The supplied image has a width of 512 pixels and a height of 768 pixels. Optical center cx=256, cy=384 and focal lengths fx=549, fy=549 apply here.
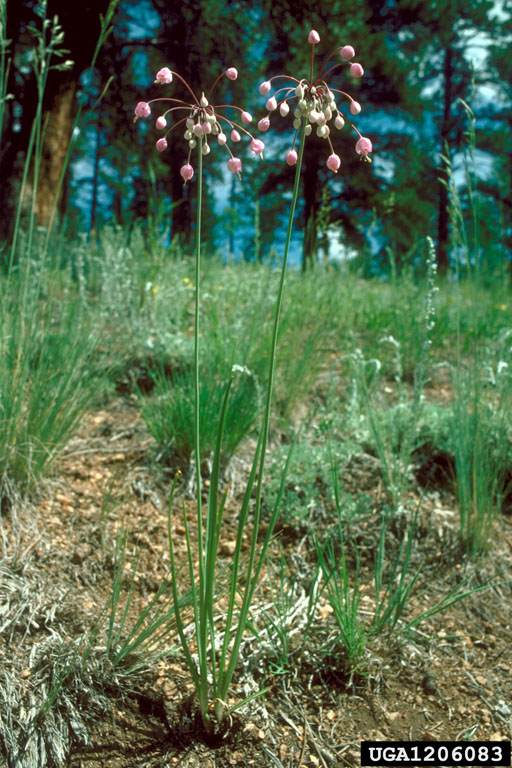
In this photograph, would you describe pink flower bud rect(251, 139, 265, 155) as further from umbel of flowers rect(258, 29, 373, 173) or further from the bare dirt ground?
the bare dirt ground

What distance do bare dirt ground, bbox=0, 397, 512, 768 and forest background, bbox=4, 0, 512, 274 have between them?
1.11 metres

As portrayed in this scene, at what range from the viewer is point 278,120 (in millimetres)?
14227

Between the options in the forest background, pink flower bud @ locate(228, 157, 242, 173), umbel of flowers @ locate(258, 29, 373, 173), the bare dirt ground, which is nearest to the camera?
umbel of flowers @ locate(258, 29, 373, 173)

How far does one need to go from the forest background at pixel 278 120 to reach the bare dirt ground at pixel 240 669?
111cm

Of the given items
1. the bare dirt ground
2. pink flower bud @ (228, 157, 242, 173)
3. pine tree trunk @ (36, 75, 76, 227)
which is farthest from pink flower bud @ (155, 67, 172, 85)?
pine tree trunk @ (36, 75, 76, 227)

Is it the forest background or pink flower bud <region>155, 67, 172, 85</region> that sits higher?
the forest background

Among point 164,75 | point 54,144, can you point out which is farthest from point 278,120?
point 164,75

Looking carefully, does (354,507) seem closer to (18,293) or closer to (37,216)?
(18,293)

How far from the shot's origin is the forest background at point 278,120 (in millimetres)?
4125

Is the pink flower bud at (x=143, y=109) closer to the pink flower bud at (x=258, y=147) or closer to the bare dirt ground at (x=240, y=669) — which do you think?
the pink flower bud at (x=258, y=147)

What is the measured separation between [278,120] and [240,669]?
48.8 ft

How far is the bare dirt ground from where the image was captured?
125 cm

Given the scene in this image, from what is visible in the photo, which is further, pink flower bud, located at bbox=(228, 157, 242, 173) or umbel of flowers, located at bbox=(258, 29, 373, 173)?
pink flower bud, located at bbox=(228, 157, 242, 173)

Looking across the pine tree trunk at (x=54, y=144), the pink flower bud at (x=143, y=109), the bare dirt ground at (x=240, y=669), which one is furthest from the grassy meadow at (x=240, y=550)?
the pine tree trunk at (x=54, y=144)
